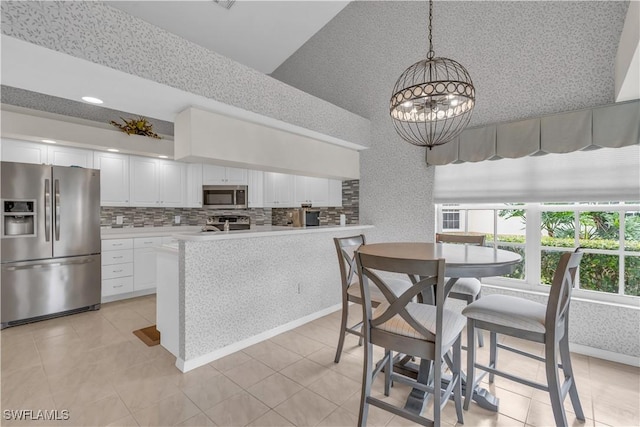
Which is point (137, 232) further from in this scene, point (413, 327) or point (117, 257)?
point (413, 327)

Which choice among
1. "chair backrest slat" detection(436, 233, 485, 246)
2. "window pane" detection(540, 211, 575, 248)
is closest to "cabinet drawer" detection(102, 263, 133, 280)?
"chair backrest slat" detection(436, 233, 485, 246)

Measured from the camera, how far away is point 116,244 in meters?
4.10

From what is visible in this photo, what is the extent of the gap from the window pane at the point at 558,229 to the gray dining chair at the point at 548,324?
136 centimetres

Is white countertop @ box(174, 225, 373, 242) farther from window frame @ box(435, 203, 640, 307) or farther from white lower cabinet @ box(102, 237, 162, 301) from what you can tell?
white lower cabinet @ box(102, 237, 162, 301)

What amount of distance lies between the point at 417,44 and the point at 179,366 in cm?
412

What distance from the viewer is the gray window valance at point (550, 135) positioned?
2.36 m

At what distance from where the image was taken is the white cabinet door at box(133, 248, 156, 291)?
4.27 m

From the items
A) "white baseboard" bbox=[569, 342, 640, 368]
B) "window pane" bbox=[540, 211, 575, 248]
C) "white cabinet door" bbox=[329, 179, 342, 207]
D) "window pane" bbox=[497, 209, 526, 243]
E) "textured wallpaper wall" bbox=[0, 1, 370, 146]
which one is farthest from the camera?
"white cabinet door" bbox=[329, 179, 342, 207]

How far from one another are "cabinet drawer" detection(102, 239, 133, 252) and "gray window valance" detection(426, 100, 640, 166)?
4192 millimetres

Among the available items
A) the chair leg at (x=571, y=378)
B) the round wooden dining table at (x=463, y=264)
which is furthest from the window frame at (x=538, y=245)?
the chair leg at (x=571, y=378)

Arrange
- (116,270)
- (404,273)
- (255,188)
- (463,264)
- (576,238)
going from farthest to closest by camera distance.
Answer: (255,188) < (116,270) < (576,238) < (463,264) < (404,273)

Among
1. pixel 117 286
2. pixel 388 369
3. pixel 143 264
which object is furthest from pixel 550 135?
pixel 117 286

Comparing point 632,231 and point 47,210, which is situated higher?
point 47,210

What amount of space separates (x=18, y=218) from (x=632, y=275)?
6058 millimetres
